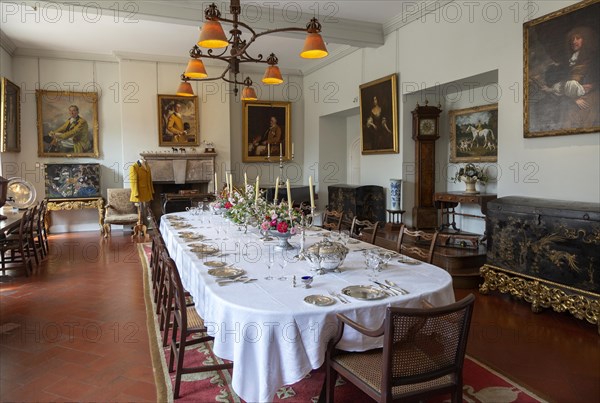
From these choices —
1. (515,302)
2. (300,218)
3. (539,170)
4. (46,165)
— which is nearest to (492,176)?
(539,170)

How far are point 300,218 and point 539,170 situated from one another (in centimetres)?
302

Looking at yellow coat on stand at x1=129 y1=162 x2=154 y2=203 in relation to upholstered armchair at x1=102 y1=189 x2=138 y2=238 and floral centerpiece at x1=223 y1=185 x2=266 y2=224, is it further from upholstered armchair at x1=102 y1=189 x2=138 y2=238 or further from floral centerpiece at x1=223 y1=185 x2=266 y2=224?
floral centerpiece at x1=223 y1=185 x2=266 y2=224

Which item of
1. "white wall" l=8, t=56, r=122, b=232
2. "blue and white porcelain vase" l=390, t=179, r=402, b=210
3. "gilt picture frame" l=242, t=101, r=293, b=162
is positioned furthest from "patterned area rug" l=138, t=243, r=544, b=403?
"gilt picture frame" l=242, t=101, r=293, b=162

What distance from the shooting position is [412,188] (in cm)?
734

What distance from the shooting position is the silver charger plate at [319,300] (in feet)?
7.19

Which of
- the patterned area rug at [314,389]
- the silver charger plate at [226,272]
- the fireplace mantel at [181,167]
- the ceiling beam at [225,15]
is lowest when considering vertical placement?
the patterned area rug at [314,389]

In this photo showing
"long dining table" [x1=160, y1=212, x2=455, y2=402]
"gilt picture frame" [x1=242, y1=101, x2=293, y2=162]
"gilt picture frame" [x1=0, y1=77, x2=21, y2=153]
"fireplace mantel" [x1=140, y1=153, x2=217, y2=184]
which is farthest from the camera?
"gilt picture frame" [x1=242, y1=101, x2=293, y2=162]

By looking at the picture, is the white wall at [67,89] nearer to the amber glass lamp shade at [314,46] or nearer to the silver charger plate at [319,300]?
the amber glass lamp shade at [314,46]

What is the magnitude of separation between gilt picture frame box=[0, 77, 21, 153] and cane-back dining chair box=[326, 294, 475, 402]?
796 centimetres

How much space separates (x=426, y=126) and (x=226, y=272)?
5.26 m

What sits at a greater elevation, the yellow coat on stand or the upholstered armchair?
the yellow coat on stand

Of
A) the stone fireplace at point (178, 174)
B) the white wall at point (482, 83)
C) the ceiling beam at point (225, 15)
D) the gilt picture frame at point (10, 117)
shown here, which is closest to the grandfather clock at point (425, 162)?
the white wall at point (482, 83)

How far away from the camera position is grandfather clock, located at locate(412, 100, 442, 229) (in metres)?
7.05

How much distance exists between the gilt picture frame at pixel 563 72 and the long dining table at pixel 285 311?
269 cm
